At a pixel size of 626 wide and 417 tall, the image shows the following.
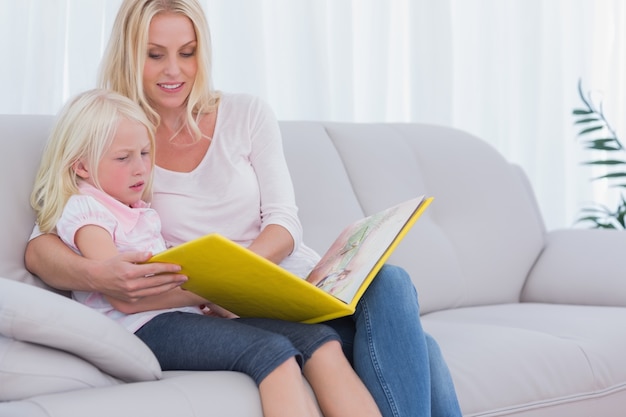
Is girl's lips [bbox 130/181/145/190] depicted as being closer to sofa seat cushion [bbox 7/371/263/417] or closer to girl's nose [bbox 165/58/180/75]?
girl's nose [bbox 165/58/180/75]

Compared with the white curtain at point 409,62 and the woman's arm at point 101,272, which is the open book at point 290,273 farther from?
the white curtain at point 409,62

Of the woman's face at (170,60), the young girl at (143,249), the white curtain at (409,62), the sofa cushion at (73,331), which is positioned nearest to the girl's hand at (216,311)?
the young girl at (143,249)

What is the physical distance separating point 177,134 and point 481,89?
1806mm

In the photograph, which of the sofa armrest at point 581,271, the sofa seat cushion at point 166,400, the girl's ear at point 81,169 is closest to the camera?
the sofa seat cushion at point 166,400

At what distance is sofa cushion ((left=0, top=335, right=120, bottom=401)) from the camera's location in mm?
1299

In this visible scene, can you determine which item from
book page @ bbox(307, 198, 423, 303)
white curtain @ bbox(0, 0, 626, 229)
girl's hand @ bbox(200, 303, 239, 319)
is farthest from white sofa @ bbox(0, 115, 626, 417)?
white curtain @ bbox(0, 0, 626, 229)

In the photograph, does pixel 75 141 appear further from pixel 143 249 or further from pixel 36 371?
pixel 36 371

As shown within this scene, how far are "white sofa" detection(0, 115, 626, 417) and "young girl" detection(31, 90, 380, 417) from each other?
0.06m

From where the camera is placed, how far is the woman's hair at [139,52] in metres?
1.78

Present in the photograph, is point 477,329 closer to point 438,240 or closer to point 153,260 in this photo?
point 438,240

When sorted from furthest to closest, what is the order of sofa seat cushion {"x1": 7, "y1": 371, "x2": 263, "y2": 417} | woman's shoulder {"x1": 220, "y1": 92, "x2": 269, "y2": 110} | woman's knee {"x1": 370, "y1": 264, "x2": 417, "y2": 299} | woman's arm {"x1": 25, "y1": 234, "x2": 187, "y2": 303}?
woman's shoulder {"x1": 220, "y1": 92, "x2": 269, "y2": 110}, woman's knee {"x1": 370, "y1": 264, "x2": 417, "y2": 299}, woman's arm {"x1": 25, "y1": 234, "x2": 187, "y2": 303}, sofa seat cushion {"x1": 7, "y1": 371, "x2": 263, "y2": 417}

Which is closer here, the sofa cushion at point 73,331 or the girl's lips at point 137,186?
the sofa cushion at point 73,331

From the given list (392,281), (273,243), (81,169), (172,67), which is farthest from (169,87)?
(392,281)

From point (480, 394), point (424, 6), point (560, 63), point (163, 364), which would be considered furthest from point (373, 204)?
point (560, 63)
